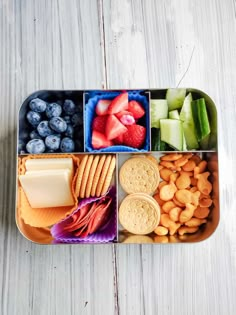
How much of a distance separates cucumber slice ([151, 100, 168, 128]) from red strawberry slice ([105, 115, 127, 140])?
0.09 metres

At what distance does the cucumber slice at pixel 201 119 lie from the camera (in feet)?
3.76

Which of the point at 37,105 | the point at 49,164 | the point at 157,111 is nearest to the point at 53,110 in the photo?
the point at 37,105

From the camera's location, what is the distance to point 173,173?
46.9 inches

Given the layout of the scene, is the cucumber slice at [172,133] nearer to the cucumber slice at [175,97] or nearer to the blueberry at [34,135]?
the cucumber slice at [175,97]

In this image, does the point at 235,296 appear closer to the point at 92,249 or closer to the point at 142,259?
the point at 142,259

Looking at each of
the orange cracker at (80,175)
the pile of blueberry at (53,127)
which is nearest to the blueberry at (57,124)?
the pile of blueberry at (53,127)

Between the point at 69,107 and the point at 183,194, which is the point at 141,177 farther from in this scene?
the point at 69,107

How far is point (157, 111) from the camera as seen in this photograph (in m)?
1.19

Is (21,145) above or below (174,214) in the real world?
above

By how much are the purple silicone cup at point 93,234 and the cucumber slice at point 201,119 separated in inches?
11.4

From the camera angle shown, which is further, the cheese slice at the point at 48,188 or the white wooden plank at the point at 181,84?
the white wooden plank at the point at 181,84

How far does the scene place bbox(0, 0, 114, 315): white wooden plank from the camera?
1.21 metres

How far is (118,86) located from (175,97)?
20 cm

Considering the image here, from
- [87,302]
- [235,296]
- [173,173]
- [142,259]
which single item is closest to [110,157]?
[173,173]
